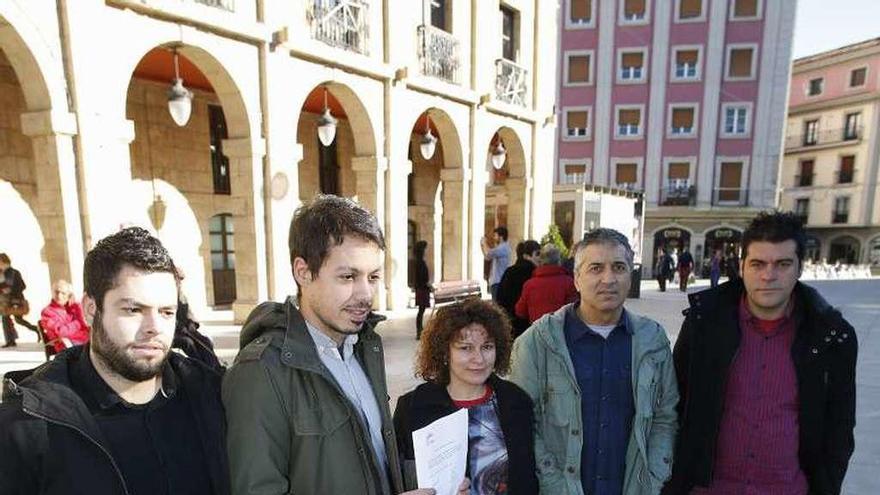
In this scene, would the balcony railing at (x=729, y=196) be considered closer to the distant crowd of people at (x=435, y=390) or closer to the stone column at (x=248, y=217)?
the stone column at (x=248, y=217)

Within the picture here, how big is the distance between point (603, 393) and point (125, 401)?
1875mm

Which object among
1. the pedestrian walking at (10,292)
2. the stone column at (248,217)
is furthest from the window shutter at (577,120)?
the pedestrian walking at (10,292)

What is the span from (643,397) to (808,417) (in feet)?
2.54

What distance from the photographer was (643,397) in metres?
2.09

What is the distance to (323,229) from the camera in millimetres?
1513

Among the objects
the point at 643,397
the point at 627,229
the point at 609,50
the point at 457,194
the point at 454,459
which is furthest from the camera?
the point at 609,50

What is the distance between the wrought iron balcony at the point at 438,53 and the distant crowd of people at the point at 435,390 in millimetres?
9430

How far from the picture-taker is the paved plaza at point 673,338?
3888mm

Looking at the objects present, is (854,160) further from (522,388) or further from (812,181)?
(522,388)

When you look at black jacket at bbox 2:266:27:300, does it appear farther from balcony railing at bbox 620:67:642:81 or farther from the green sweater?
balcony railing at bbox 620:67:642:81

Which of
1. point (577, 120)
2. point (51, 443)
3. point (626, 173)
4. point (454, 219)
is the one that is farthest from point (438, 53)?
point (626, 173)

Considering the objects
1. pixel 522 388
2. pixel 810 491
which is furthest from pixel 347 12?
pixel 810 491

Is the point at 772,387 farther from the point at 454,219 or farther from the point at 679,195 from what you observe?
the point at 679,195

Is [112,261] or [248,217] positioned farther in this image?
[248,217]
